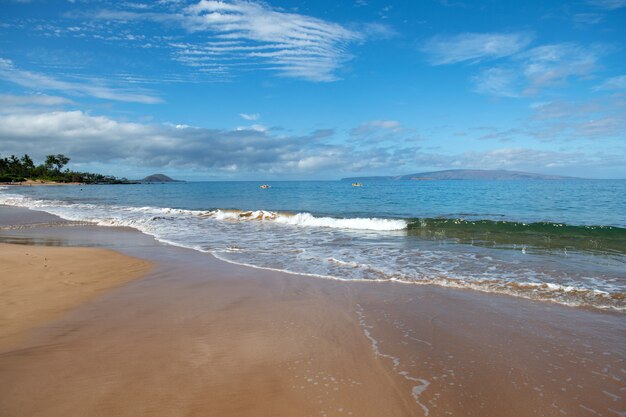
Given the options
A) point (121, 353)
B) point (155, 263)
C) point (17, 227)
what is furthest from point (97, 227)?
point (121, 353)

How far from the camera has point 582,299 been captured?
23.2 feet

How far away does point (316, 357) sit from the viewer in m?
4.51

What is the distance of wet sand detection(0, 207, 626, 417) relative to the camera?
11.5 feet

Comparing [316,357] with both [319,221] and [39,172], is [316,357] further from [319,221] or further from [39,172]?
[39,172]

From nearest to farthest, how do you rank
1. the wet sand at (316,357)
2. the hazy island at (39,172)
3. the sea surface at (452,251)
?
1. the wet sand at (316,357)
2. the sea surface at (452,251)
3. the hazy island at (39,172)

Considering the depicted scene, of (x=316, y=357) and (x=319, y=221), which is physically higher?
(x=319, y=221)

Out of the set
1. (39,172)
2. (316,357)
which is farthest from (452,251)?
(39,172)

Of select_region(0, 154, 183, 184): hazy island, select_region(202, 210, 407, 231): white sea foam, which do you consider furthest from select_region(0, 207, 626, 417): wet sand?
select_region(0, 154, 183, 184): hazy island

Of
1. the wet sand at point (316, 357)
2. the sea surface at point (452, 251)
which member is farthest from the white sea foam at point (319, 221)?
the wet sand at point (316, 357)

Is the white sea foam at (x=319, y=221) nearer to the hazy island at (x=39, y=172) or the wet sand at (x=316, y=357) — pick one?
the wet sand at (x=316, y=357)

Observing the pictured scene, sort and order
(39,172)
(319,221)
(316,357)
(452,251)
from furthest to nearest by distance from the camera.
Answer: (39,172) < (319,221) < (452,251) < (316,357)

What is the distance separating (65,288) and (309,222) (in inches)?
633

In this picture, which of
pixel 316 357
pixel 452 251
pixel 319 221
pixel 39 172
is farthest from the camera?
pixel 39 172

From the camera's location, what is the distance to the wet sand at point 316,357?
11.5ft
